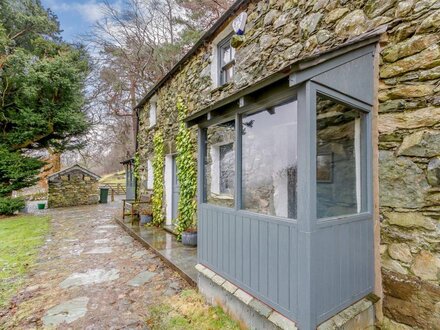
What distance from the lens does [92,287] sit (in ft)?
12.8

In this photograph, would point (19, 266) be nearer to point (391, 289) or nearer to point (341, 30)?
point (391, 289)

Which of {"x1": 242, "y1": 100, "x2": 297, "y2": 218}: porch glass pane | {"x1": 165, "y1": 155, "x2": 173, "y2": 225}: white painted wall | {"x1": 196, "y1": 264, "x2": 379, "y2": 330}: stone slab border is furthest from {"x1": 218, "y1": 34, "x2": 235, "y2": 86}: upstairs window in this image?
{"x1": 196, "y1": 264, "x2": 379, "y2": 330}: stone slab border

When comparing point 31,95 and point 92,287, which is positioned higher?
point 31,95

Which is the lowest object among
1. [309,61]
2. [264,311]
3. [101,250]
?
[101,250]

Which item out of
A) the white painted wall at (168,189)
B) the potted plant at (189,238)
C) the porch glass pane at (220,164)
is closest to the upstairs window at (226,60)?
the porch glass pane at (220,164)

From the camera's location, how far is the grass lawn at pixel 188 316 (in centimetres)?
284

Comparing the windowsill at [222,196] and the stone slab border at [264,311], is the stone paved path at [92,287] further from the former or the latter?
the windowsill at [222,196]

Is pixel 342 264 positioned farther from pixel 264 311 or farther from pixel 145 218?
pixel 145 218

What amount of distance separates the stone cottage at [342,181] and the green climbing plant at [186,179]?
266 centimetres

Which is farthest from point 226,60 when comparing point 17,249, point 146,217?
point 17,249

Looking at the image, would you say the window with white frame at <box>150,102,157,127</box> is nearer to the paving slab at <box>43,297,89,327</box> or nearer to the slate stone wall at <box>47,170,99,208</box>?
the paving slab at <box>43,297,89,327</box>

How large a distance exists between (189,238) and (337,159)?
3937mm

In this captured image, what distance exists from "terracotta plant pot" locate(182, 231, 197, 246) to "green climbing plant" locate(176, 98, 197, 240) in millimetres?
298

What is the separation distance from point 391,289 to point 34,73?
1430 centimetres
